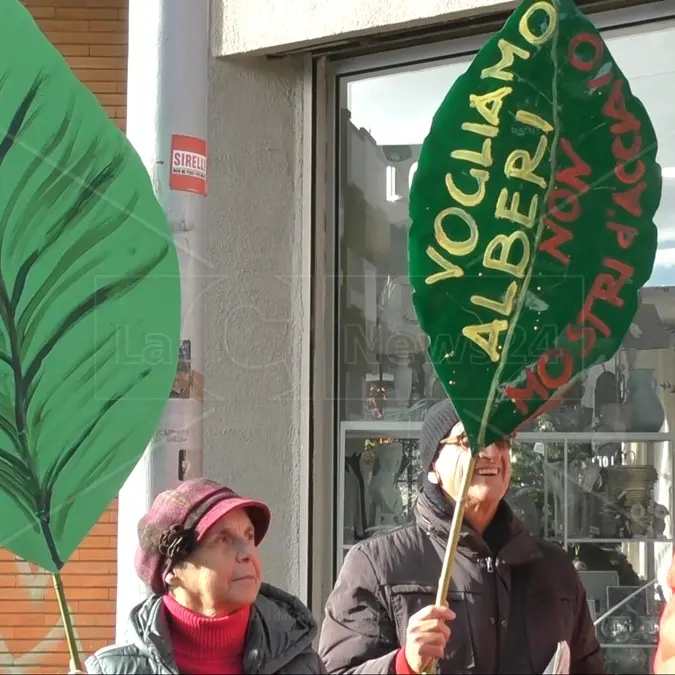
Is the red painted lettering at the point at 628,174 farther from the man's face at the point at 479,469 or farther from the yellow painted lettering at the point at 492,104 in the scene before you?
the man's face at the point at 479,469

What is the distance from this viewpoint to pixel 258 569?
6.38 feet

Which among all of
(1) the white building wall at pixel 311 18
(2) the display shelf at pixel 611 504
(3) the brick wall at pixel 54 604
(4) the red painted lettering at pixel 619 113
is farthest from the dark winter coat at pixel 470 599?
(3) the brick wall at pixel 54 604

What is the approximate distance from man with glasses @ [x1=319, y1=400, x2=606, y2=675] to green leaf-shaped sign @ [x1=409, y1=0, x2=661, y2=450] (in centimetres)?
23

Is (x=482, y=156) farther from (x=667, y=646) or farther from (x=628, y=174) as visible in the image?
(x=667, y=646)

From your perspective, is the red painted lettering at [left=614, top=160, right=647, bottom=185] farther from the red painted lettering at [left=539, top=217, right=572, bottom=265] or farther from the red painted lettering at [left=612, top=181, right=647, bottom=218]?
the red painted lettering at [left=539, top=217, right=572, bottom=265]

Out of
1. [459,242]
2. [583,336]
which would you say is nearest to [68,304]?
[459,242]

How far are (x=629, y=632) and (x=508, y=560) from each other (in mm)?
1232

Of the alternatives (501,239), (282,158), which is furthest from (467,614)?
(282,158)

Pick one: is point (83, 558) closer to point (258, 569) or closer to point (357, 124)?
point (357, 124)

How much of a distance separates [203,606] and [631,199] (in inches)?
40.8

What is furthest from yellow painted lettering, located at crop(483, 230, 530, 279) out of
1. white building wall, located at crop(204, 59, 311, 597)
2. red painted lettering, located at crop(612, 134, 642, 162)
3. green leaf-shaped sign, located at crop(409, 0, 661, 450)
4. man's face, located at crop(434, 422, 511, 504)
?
white building wall, located at crop(204, 59, 311, 597)

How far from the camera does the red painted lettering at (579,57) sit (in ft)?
6.72

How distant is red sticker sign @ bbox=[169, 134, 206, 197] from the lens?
2.47 meters

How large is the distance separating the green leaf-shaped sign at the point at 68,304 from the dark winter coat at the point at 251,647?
20cm
